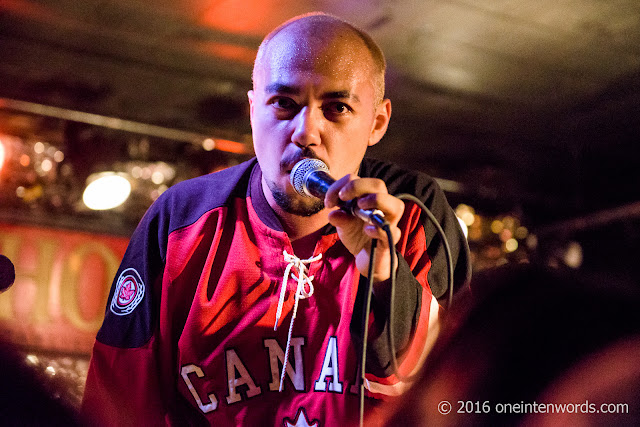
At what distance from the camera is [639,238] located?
23.3ft

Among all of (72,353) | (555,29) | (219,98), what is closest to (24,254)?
(72,353)

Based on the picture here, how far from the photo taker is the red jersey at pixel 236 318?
1540 mm

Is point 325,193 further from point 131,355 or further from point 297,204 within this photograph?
point 131,355

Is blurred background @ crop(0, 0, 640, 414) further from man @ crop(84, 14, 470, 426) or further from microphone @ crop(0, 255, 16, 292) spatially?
microphone @ crop(0, 255, 16, 292)

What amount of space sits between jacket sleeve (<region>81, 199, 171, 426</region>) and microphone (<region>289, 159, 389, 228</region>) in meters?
0.56

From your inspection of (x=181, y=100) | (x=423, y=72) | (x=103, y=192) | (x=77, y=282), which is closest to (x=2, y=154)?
(x=103, y=192)

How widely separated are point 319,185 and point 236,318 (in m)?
0.62

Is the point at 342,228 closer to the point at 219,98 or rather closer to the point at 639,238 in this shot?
the point at 219,98

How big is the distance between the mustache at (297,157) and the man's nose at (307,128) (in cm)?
2

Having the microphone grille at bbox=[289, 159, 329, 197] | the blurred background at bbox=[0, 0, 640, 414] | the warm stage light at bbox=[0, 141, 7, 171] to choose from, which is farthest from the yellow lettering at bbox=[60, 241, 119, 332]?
the microphone grille at bbox=[289, 159, 329, 197]

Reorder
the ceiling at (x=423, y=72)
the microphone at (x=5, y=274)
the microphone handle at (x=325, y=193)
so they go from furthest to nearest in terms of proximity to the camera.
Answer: the ceiling at (x=423, y=72), the microphone handle at (x=325, y=193), the microphone at (x=5, y=274)

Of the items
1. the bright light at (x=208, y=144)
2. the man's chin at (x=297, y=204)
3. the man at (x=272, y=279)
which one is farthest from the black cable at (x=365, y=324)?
the bright light at (x=208, y=144)

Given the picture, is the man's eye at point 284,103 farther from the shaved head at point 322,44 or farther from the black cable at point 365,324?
the black cable at point 365,324

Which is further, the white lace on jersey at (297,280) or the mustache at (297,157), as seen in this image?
the white lace on jersey at (297,280)
